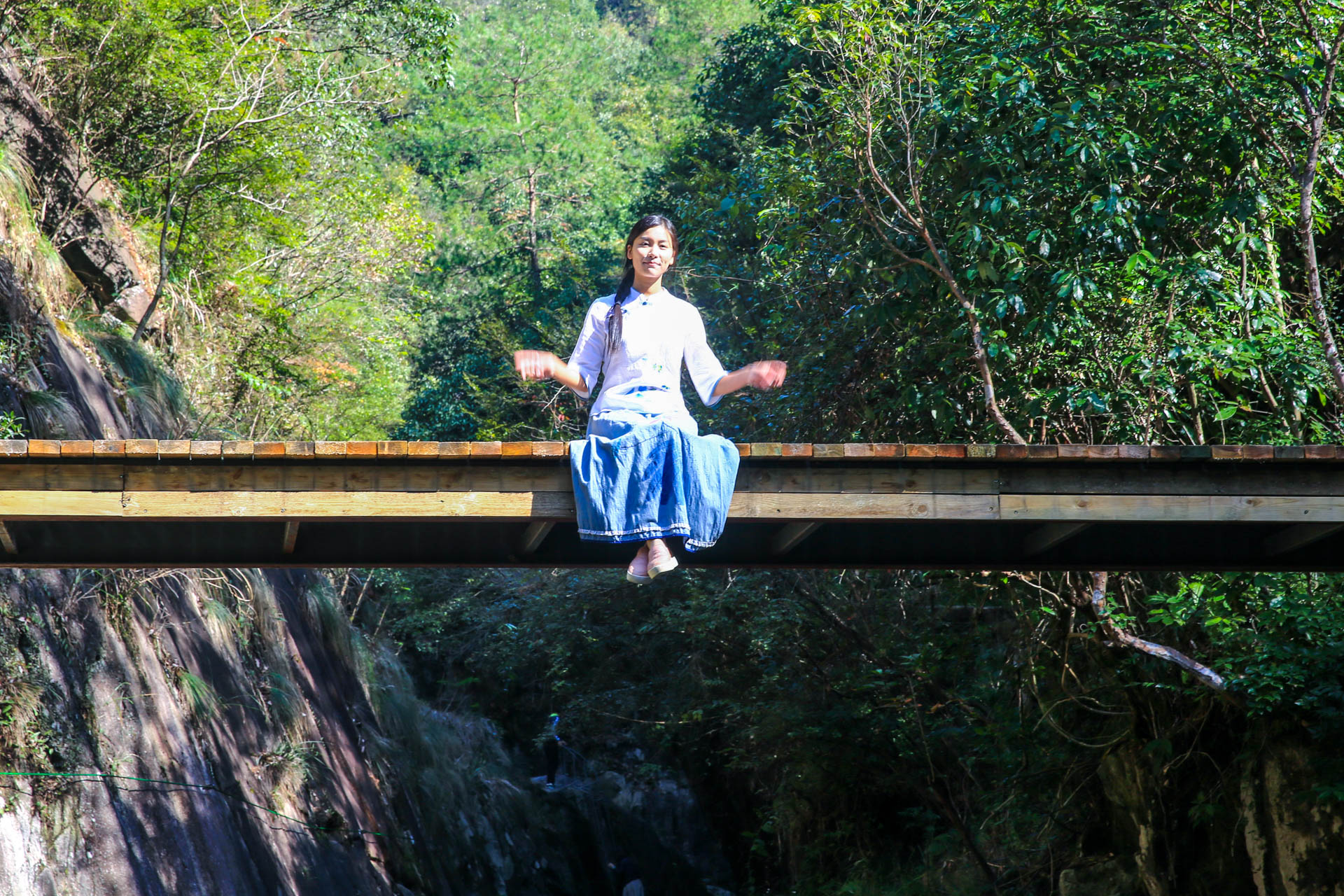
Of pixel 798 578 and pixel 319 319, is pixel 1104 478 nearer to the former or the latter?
pixel 798 578

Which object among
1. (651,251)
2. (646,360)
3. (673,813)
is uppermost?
(651,251)

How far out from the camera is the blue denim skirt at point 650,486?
5.05 metres

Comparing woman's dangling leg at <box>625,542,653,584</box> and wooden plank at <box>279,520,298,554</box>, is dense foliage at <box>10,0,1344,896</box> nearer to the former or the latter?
woman's dangling leg at <box>625,542,653,584</box>

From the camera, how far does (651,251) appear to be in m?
5.32

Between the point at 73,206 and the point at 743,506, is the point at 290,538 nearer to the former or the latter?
the point at 743,506

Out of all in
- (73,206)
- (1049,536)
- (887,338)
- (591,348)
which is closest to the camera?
(591,348)

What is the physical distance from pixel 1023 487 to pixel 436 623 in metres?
14.9

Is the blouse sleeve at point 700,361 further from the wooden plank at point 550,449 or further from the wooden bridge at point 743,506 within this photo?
the wooden plank at point 550,449

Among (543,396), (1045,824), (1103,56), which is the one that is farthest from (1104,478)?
(543,396)

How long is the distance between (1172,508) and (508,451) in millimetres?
2865

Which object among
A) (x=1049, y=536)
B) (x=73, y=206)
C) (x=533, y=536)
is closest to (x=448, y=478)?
(x=533, y=536)

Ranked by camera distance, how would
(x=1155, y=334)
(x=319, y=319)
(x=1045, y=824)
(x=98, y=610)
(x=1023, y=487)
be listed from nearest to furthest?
(x=1023, y=487) < (x=1155, y=334) < (x=98, y=610) < (x=1045, y=824) < (x=319, y=319)

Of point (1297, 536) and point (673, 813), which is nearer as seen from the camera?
point (1297, 536)

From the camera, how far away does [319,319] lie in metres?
18.5
